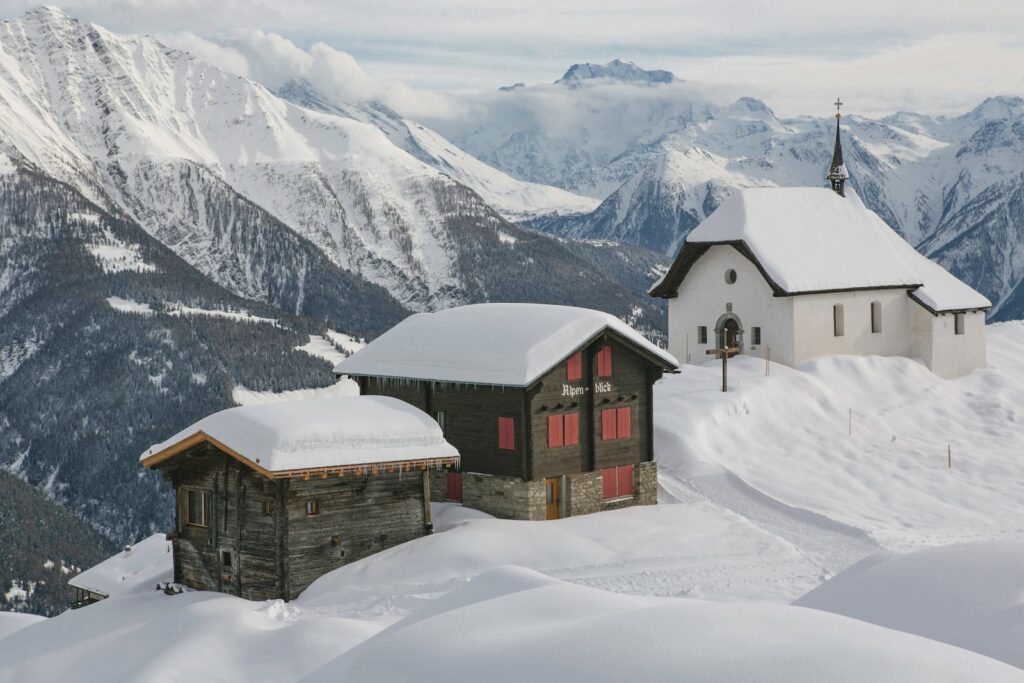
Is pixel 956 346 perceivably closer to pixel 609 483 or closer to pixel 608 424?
pixel 608 424

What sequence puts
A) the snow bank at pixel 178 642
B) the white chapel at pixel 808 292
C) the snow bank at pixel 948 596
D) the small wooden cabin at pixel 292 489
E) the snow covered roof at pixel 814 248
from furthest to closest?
the snow covered roof at pixel 814 248 < the white chapel at pixel 808 292 < the small wooden cabin at pixel 292 489 < the snow bank at pixel 178 642 < the snow bank at pixel 948 596

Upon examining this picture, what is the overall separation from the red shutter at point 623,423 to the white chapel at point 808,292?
54.2ft

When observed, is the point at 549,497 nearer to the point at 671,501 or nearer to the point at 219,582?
the point at 671,501

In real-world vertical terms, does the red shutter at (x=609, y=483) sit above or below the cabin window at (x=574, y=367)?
below

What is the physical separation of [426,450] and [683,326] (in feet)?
92.2

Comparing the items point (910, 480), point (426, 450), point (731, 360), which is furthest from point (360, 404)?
point (731, 360)

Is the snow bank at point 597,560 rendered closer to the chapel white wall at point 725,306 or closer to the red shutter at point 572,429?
the red shutter at point 572,429

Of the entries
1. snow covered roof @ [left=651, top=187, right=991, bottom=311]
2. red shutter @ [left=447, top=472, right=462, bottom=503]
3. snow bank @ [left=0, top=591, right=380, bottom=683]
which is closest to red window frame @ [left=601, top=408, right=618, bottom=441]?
red shutter @ [left=447, top=472, right=462, bottom=503]

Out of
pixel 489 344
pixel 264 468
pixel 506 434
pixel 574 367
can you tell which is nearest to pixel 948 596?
pixel 264 468

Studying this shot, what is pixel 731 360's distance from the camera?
58719 mm

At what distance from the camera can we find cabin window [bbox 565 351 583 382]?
41781 millimetres

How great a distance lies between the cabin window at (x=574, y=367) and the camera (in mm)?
41781

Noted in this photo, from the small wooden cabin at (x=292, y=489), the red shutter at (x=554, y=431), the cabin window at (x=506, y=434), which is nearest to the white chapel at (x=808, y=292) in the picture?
the red shutter at (x=554, y=431)

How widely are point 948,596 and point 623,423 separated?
21.1 meters
